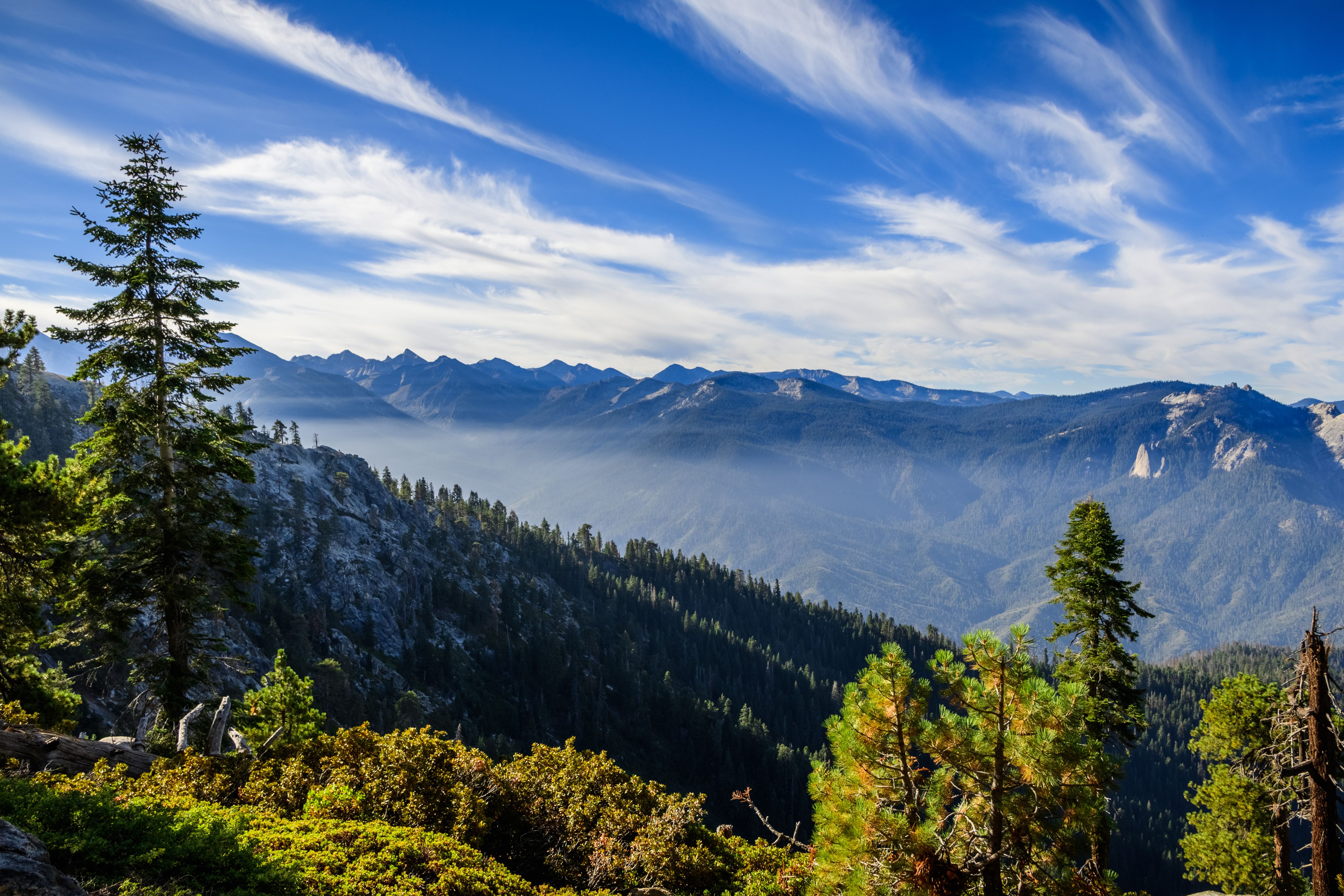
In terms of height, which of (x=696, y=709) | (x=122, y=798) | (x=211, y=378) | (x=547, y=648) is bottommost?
(x=696, y=709)

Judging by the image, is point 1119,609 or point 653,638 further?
point 653,638

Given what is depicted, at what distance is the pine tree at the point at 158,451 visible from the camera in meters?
19.1

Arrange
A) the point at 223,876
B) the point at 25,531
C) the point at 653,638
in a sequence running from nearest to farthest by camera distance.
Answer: the point at 223,876, the point at 25,531, the point at 653,638

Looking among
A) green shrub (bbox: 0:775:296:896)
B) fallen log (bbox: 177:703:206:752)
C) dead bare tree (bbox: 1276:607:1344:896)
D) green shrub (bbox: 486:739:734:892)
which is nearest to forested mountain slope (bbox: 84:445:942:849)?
fallen log (bbox: 177:703:206:752)

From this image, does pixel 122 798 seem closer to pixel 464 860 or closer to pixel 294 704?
pixel 464 860

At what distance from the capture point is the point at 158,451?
20.9m

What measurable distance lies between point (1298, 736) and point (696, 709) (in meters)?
131

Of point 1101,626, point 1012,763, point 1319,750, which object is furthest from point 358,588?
point 1319,750

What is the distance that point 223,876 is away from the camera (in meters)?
11.2

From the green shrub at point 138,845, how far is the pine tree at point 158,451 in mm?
8811

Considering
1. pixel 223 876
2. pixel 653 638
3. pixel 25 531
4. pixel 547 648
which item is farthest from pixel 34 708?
pixel 653 638

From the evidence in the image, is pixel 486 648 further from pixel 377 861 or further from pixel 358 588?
pixel 377 861

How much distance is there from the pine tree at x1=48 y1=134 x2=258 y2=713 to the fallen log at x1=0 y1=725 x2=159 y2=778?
3476 mm

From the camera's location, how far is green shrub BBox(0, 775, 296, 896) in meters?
10.6
